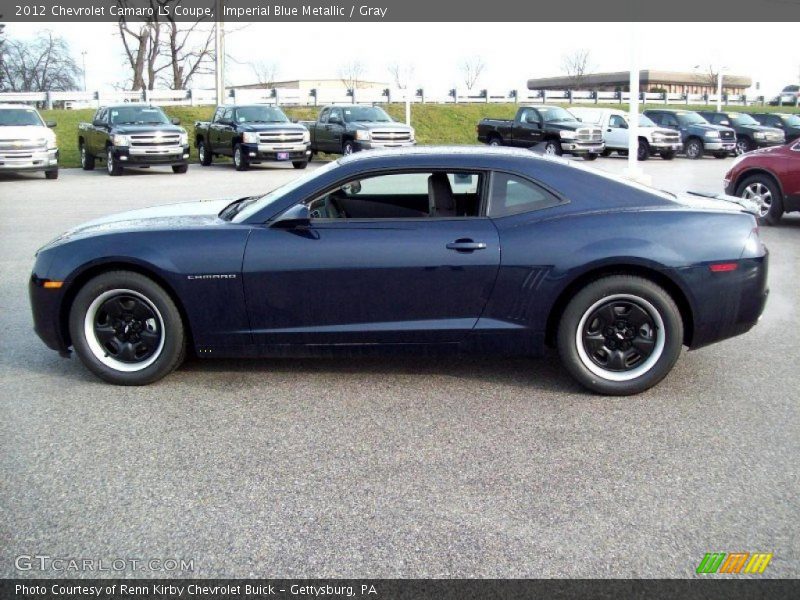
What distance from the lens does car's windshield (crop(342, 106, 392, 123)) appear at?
27875mm

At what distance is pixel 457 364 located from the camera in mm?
6094

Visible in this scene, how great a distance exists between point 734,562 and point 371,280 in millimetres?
2679

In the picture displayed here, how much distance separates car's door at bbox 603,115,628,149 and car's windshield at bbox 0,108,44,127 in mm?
18911

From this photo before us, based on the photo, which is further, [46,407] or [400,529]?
[46,407]

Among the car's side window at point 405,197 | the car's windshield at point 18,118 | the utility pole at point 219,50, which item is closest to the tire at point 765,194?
the car's side window at point 405,197

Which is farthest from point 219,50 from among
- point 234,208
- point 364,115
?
point 234,208

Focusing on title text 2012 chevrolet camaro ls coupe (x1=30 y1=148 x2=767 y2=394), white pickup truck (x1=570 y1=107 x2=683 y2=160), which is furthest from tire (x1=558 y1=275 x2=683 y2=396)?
white pickup truck (x1=570 y1=107 x2=683 y2=160)

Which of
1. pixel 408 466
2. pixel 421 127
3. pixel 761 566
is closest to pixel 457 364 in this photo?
pixel 408 466

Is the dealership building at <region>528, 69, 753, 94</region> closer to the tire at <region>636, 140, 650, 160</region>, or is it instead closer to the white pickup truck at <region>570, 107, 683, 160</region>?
the white pickup truck at <region>570, 107, 683, 160</region>

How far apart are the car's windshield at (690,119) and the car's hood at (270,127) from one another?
1544cm

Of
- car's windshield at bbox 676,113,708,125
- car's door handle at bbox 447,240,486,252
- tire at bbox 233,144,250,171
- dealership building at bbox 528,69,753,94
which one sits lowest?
car's door handle at bbox 447,240,486,252

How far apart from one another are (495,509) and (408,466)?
612 millimetres

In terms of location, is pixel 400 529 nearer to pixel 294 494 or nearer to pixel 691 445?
pixel 294 494

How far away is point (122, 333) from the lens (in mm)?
5574
